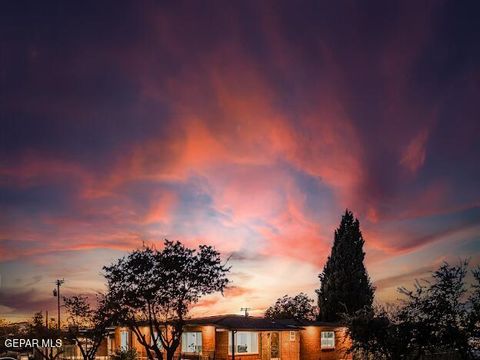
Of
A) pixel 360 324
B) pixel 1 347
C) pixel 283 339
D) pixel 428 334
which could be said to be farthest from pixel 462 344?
pixel 1 347

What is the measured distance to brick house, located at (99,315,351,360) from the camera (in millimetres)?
37156

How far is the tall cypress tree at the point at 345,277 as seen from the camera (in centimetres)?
5769

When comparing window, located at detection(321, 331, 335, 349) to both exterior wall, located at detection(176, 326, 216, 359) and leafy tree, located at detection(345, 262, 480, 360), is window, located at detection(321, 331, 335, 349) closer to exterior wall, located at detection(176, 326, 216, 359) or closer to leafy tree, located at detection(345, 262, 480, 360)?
exterior wall, located at detection(176, 326, 216, 359)

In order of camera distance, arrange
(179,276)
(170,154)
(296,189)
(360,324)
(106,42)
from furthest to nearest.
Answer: (296,189) < (170,154) < (179,276) < (106,42) < (360,324)

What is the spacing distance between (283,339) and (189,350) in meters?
7.09

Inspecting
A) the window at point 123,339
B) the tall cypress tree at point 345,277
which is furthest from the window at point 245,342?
the tall cypress tree at point 345,277

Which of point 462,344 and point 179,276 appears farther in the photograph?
point 179,276

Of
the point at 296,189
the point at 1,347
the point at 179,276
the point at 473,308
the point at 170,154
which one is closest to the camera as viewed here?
the point at 473,308

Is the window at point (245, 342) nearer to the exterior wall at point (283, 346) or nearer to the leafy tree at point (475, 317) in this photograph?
the exterior wall at point (283, 346)

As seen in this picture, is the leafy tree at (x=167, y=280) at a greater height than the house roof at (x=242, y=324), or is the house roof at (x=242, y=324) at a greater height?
the leafy tree at (x=167, y=280)

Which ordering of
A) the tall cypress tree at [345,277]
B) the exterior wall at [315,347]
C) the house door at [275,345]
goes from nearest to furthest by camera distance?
the house door at [275,345]
the exterior wall at [315,347]
the tall cypress tree at [345,277]

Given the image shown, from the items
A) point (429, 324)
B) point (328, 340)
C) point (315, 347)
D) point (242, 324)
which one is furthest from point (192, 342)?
point (429, 324)

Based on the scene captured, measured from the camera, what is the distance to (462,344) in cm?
1894

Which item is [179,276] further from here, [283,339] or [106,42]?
[283,339]
